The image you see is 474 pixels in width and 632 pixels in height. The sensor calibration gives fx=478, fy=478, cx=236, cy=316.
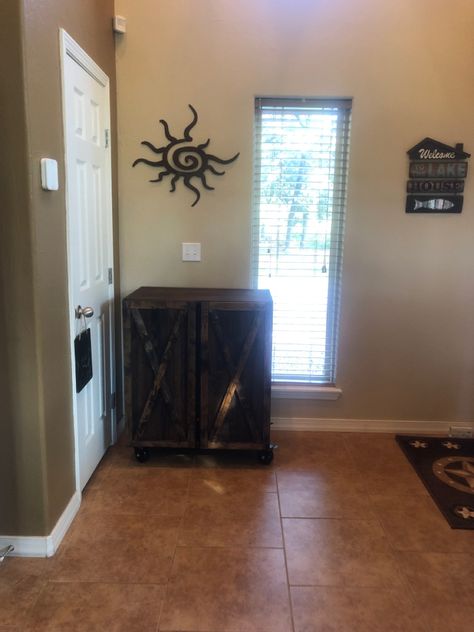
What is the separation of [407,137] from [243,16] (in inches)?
47.4

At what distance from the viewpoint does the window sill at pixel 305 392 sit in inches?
125

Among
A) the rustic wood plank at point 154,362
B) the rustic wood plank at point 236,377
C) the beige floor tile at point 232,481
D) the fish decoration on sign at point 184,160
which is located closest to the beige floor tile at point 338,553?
the beige floor tile at point 232,481

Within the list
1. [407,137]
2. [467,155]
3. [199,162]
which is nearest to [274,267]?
[199,162]

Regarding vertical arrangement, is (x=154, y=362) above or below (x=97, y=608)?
above

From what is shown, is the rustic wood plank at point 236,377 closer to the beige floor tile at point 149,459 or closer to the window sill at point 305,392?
the beige floor tile at point 149,459

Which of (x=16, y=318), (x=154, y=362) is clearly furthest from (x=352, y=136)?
(x=16, y=318)

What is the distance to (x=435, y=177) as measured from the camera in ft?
9.56

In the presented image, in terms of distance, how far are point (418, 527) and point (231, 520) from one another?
88 cm

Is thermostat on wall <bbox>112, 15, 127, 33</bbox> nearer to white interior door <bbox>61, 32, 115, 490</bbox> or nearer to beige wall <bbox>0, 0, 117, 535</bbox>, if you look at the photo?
white interior door <bbox>61, 32, 115, 490</bbox>

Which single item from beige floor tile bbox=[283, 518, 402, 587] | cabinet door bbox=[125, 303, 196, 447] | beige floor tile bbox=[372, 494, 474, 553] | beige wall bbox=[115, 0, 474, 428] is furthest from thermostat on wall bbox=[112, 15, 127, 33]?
beige floor tile bbox=[372, 494, 474, 553]

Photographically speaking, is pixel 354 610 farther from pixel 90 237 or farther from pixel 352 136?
pixel 352 136

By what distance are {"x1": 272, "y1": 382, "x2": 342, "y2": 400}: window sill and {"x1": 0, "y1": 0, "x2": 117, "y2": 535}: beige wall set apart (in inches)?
57.4

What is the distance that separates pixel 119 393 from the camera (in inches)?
121

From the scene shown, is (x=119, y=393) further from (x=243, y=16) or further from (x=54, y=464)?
(x=243, y=16)
